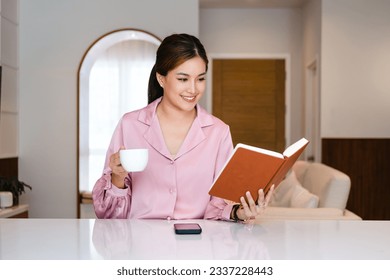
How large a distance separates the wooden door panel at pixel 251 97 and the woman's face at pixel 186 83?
219 inches

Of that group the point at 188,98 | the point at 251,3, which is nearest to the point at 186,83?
the point at 188,98

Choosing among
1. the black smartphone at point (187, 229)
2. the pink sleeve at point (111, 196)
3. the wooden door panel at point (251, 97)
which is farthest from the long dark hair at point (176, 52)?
the wooden door panel at point (251, 97)

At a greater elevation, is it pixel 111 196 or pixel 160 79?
pixel 160 79

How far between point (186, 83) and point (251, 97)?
223 inches

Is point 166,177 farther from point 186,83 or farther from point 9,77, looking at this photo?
point 9,77

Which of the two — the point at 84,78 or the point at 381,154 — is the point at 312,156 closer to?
the point at 381,154

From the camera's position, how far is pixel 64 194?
550 cm

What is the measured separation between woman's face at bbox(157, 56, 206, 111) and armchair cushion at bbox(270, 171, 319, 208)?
1759 mm

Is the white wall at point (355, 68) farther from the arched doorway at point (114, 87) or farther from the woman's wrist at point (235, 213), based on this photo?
the woman's wrist at point (235, 213)

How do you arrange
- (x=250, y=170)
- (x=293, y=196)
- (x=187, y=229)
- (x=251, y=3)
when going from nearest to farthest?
(x=187, y=229), (x=250, y=170), (x=293, y=196), (x=251, y=3)

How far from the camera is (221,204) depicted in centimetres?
206

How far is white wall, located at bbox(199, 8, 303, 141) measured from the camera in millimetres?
7617

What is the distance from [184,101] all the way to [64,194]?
369 cm

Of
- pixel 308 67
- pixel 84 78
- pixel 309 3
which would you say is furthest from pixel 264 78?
pixel 84 78
